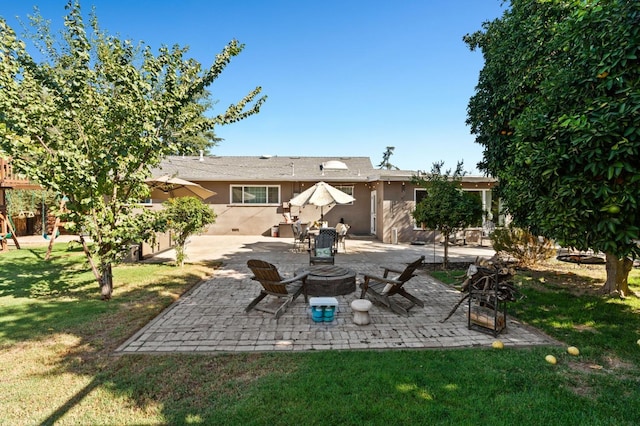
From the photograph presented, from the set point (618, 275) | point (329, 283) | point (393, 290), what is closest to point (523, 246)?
point (618, 275)

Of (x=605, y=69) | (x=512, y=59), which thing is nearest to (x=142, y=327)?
(x=605, y=69)

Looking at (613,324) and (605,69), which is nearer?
(605,69)

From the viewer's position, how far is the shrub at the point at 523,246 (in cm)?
941

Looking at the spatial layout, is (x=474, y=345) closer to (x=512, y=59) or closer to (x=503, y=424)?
(x=503, y=424)

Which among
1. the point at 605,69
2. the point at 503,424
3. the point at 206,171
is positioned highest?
the point at 206,171

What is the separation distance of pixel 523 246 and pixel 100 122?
1110cm

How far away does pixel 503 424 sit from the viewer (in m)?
2.58

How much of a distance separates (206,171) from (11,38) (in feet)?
43.3

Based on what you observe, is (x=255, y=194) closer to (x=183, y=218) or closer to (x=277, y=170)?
(x=277, y=170)

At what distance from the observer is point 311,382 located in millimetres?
3133

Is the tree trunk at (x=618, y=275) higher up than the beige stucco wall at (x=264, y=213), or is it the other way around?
the beige stucco wall at (x=264, y=213)

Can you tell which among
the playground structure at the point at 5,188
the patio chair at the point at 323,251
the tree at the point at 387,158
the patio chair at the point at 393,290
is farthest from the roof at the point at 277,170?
the tree at the point at 387,158

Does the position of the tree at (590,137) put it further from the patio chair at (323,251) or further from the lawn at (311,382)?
the patio chair at (323,251)

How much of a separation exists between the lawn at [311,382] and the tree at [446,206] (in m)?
3.72
